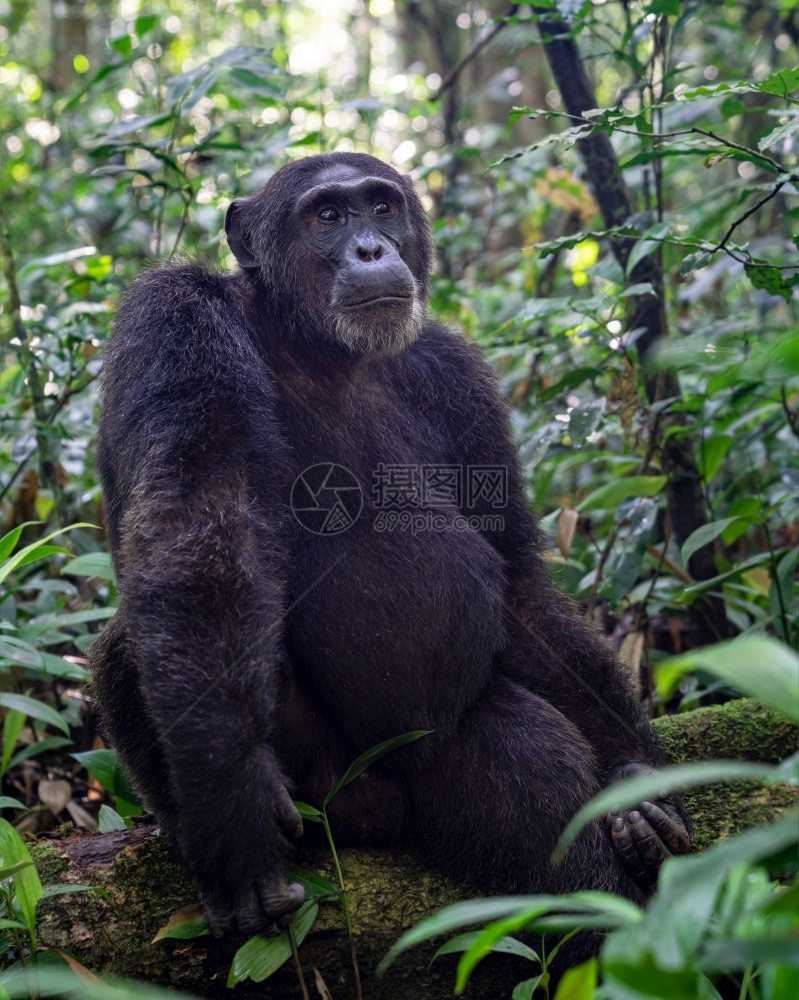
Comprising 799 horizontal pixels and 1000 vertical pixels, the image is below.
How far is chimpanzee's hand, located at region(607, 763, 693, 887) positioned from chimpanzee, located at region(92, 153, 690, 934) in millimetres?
10

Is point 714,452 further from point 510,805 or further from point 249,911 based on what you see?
point 249,911

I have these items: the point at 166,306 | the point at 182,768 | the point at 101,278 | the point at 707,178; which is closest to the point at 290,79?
the point at 101,278

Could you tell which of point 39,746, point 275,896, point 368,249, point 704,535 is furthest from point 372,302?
point 39,746

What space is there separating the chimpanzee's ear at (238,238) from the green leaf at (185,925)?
2.65 meters

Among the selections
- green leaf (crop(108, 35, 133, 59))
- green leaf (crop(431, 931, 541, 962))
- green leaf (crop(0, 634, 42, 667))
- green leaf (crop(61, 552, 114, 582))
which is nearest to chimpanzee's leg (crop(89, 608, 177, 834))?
green leaf (crop(0, 634, 42, 667))

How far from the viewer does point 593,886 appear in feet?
11.1

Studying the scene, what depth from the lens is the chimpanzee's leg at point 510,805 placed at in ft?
11.3

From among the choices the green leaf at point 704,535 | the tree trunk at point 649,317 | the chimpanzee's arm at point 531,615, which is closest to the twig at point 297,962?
the chimpanzee's arm at point 531,615

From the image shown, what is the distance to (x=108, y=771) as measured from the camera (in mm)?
4031

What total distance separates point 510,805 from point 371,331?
1945mm

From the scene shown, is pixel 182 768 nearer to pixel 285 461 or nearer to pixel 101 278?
pixel 285 461

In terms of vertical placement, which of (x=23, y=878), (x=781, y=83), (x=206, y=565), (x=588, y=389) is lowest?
(x=23, y=878)

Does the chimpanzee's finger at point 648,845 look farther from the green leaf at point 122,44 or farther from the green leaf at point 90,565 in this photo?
the green leaf at point 122,44

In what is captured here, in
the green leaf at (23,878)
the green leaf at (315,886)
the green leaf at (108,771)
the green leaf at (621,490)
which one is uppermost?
the green leaf at (621,490)
